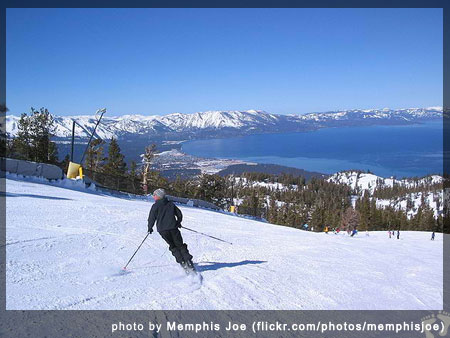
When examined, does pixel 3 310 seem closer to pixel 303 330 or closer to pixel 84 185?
pixel 303 330

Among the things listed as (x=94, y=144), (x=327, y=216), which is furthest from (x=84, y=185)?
(x=327, y=216)

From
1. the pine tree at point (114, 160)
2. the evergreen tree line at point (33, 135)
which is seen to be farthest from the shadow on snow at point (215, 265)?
the pine tree at point (114, 160)

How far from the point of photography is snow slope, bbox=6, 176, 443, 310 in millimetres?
4508

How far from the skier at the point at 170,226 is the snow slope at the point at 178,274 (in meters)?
0.28

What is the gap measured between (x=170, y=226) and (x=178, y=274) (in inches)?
32.9

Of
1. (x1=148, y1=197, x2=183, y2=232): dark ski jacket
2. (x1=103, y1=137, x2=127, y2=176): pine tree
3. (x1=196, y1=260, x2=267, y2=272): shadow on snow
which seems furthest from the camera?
(x1=103, y1=137, x2=127, y2=176): pine tree

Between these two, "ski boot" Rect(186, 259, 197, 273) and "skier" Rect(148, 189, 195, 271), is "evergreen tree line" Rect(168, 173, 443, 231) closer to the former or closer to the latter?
"skier" Rect(148, 189, 195, 271)

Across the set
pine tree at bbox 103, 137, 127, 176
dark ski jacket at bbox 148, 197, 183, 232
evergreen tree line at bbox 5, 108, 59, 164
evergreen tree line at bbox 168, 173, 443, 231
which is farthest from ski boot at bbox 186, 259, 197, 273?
pine tree at bbox 103, 137, 127, 176

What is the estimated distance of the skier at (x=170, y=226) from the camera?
18.7 feet

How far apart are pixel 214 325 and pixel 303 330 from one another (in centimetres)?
113

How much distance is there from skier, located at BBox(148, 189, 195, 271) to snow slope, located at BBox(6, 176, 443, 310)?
0.91 feet

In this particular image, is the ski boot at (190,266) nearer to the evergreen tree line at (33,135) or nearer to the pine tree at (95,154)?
the evergreen tree line at (33,135)

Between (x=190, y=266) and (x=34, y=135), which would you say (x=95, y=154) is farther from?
(x=190, y=266)

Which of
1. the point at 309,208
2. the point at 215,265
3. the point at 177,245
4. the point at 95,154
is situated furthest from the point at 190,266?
the point at 309,208
